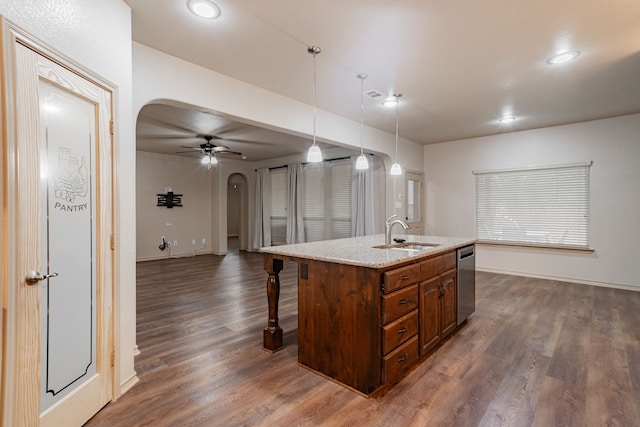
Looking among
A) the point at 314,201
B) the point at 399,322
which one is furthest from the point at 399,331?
the point at 314,201

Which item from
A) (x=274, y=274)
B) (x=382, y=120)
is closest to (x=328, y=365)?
(x=274, y=274)

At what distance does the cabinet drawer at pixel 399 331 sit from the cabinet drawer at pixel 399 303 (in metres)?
0.04

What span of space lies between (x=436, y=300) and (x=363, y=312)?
973 mm

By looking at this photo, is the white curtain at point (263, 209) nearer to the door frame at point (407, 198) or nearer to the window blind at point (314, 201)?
the window blind at point (314, 201)

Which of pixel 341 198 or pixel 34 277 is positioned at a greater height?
pixel 341 198

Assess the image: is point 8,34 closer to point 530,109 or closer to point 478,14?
point 478,14

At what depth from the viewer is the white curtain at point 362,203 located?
668 centimetres

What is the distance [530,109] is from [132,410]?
555 cm

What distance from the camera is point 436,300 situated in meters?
2.78

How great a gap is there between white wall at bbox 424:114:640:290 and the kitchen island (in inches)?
158

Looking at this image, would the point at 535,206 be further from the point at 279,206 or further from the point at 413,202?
the point at 279,206

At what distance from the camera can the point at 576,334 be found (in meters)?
3.14

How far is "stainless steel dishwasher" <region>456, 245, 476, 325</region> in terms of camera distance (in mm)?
3211

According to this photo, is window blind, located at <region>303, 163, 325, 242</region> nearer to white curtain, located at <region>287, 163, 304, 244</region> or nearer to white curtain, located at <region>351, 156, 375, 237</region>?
white curtain, located at <region>287, 163, 304, 244</region>
